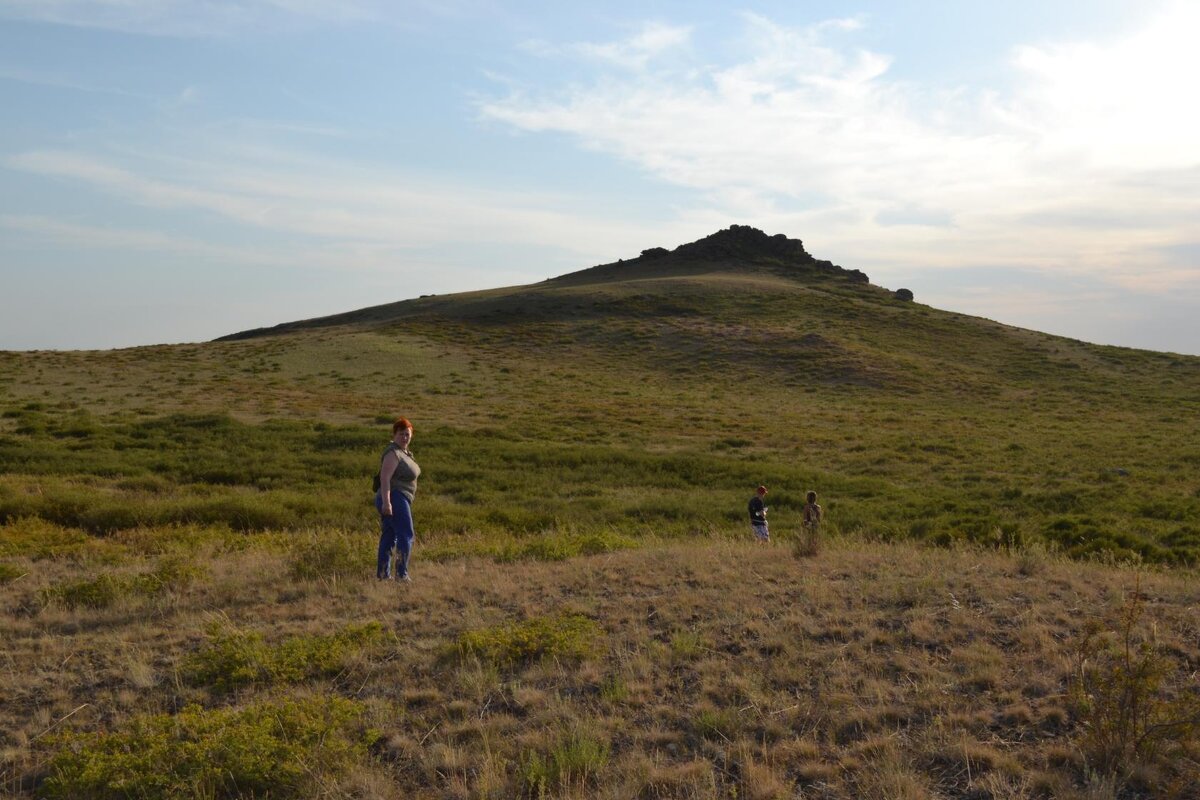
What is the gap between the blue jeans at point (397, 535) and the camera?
961cm

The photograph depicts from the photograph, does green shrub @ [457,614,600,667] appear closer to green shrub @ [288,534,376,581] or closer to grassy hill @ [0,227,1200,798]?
grassy hill @ [0,227,1200,798]

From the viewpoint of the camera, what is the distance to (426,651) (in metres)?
7.19

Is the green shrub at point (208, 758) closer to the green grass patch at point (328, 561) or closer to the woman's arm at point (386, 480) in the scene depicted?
the woman's arm at point (386, 480)

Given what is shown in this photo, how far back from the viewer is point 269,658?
22.5 ft

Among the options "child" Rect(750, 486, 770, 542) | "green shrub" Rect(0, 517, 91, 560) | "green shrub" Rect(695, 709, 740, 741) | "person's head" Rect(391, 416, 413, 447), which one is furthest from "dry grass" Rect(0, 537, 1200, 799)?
"child" Rect(750, 486, 770, 542)

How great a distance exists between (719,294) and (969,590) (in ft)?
234

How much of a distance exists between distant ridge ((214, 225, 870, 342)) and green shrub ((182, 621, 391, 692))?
249ft

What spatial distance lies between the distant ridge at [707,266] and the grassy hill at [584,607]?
5553 centimetres

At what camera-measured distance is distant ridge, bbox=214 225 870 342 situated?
86938mm

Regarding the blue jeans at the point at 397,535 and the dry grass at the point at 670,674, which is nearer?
the dry grass at the point at 670,674

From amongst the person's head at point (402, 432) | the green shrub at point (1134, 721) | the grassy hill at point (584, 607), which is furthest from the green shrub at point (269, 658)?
the green shrub at point (1134, 721)

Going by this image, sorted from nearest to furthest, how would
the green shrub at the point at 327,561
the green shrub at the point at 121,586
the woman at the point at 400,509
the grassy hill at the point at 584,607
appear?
the grassy hill at the point at 584,607
the green shrub at the point at 121,586
the woman at the point at 400,509
the green shrub at the point at 327,561

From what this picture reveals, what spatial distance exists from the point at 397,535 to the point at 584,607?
2677 millimetres

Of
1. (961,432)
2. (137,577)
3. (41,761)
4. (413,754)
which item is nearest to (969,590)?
(413,754)
